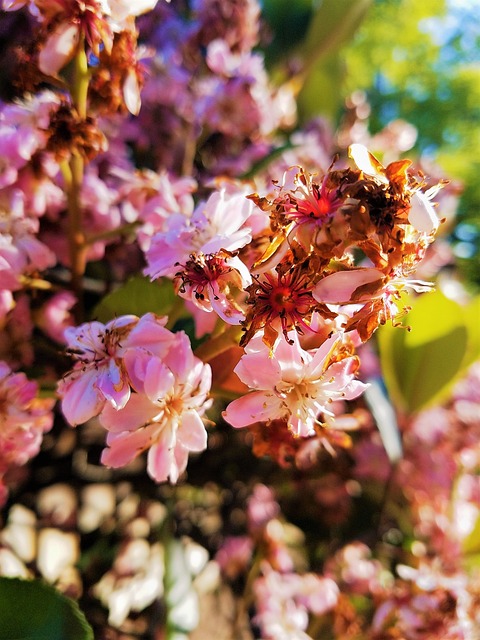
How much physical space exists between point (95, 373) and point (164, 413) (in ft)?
0.15

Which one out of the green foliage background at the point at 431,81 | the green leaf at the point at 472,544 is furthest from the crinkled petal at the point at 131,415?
the green foliage background at the point at 431,81

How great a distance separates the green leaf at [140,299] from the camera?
1.29ft

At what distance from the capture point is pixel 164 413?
33 cm

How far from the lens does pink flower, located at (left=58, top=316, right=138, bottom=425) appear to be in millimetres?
301

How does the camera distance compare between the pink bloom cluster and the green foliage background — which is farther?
the green foliage background

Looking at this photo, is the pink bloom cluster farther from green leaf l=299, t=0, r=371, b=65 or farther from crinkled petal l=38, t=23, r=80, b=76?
green leaf l=299, t=0, r=371, b=65

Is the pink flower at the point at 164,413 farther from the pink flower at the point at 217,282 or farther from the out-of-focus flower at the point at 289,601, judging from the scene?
the out-of-focus flower at the point at 289,601

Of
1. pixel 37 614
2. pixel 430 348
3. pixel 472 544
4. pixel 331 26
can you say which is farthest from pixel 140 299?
pixel 331 26

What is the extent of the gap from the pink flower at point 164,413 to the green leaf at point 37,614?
96 millimetres

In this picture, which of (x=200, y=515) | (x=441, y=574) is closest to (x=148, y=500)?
(x=200, y=515)

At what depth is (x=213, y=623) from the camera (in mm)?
746

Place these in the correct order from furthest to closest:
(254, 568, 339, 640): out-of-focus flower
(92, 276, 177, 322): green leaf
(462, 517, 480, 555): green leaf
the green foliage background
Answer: the green foliage background → (462, 517, 480, 555): green leaf → (254, 568, 339, 640): out-of-focus flower → (92, 276, 177, 322): green leaf

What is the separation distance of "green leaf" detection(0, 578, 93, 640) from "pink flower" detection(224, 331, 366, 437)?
153 mm

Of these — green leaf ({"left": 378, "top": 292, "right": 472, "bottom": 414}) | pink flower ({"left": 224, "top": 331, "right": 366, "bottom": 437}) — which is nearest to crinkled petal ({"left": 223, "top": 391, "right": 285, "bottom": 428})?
pink flower ({"left": 224, "top": 331, "right": 366, "bottom": 437})
